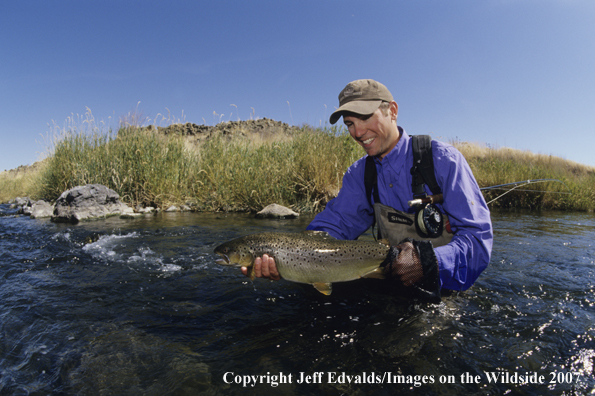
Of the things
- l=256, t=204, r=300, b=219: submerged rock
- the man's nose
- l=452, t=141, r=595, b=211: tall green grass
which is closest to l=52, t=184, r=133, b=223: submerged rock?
l=256, t=204, r=300, b=219: submerged rock

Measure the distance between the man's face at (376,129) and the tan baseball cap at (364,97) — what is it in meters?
0.10

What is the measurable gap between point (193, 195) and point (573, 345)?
10889 millimetres

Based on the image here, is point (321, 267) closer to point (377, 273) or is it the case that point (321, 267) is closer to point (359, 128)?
point (377, 273)

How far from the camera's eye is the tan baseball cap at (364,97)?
122 inches

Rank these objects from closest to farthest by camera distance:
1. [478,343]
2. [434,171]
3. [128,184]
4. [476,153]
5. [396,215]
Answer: [478,343] < [434,171] < [396,215] < [128,184] < [476,153]

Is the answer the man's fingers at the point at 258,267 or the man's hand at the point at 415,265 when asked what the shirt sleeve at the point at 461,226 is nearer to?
the man's hand at the point at 415,265

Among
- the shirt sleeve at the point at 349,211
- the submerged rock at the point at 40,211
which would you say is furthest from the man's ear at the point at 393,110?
the submerged rock at the point at 40,211

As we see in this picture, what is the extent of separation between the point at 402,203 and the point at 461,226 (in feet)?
2.19

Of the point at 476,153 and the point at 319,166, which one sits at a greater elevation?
the point at 476,153

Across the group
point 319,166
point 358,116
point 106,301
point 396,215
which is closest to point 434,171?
point 396,215

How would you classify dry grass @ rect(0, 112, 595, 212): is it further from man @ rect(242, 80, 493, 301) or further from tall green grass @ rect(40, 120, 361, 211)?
man @ rect(242, 80, 493, 301)

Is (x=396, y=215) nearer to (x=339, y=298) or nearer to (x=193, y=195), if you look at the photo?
(x=339, y=298)

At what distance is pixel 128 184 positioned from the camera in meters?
11.1

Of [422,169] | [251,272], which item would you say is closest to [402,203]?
[422,169]
